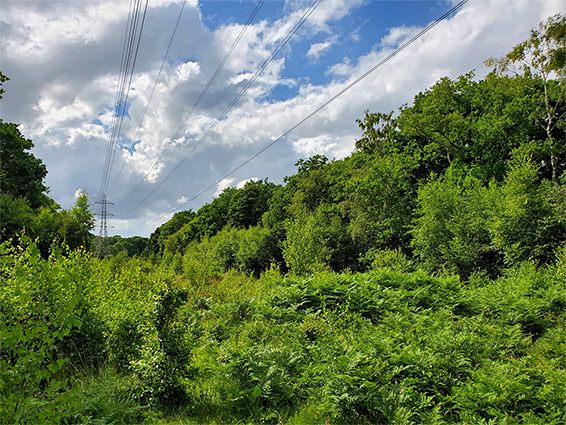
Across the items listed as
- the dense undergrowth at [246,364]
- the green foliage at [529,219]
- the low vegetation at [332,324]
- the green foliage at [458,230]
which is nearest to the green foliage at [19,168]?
the low vegetation at [332,324]

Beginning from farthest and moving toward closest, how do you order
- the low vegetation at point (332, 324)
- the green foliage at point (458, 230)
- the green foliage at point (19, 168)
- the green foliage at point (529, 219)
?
1. the green foliage at point (19, 168)
2. the green foliage at point (458, 230)
3. the green foliage at point (529, 219)
4. the low vegetation at point (332, 324)

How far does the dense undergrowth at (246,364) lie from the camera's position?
341 centimetres

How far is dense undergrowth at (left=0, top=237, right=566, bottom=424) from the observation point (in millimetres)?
3408

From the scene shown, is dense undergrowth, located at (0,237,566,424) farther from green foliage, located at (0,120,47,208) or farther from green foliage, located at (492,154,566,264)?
green foliage, located at (0,120,47,208)

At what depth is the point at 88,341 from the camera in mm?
5773

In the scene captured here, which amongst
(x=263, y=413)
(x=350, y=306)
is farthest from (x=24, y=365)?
(x=350, y=306)

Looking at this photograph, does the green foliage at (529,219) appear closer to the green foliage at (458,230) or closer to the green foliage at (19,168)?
the green foliage at (458,230)

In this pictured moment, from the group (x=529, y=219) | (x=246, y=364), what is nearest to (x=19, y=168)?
(x=246, y=364)

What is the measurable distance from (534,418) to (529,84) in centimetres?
2452

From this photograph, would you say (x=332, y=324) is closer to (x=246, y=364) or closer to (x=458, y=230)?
(x=246, y=364)

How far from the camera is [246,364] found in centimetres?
521

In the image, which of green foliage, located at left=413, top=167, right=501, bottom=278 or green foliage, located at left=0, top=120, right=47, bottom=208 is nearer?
green foliage, located at left=413, top=167, right=501, bottom=278

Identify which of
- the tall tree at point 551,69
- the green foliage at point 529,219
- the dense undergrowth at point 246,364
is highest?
the tall tree at point 551,69

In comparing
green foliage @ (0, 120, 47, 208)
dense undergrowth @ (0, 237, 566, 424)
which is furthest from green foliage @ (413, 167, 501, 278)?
green foliage @ (0, 120, 47, 208)
